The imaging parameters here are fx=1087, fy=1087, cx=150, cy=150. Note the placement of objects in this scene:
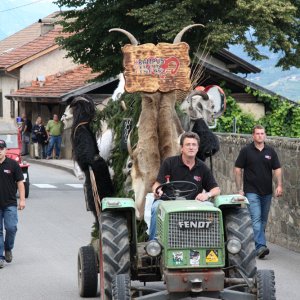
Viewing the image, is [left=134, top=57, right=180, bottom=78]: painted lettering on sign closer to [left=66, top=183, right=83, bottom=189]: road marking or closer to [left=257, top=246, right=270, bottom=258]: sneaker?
[left=257, top=246, right=270, bottom=258]: sneaker

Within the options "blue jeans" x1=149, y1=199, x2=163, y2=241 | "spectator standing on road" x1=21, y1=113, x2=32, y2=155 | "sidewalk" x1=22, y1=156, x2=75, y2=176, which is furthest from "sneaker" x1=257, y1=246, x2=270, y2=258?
"spectator standing on road" x1=21, y1=113, x2=32, y2=155

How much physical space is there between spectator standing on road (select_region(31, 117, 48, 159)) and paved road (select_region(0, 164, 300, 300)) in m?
19.8

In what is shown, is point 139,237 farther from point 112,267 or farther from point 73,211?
point 73,211

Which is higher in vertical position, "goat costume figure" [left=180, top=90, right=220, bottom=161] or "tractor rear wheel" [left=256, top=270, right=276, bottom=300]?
"goat costume figure" [left=180, top=90, right=220, bottom=161]

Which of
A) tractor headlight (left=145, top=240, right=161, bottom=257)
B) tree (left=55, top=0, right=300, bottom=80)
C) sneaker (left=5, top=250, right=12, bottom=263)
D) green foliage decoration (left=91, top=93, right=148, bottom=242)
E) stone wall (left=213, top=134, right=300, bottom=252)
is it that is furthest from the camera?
tree (left=55, top=0, right=300, bottom=80)

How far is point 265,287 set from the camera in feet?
29.9

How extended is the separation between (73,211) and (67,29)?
11.2 meters

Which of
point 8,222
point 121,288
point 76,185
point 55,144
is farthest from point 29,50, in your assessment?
point 121,288

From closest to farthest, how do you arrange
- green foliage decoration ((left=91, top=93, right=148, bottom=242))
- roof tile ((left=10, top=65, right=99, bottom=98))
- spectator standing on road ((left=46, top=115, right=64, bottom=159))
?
1. green foliage decoration ((left=91, top=93, right=148, bottom=242))
2. spectator standing on road ((left=46, top=115, right=64, bottom=159))
3. roof tile ((left=10, top=65, right=99, bottom=98))

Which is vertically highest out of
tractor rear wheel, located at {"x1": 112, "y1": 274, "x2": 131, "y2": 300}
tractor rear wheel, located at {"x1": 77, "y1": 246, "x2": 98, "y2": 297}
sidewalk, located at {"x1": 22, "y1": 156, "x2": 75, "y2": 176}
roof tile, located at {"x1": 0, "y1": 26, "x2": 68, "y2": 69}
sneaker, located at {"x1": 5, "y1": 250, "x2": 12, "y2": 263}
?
roof tile, located at {"x1": 0, "y1": 26, "x2": 68, "y2": 69}

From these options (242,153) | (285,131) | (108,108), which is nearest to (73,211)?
(242,153)

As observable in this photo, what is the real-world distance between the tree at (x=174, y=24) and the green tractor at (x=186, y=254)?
19.2 metres

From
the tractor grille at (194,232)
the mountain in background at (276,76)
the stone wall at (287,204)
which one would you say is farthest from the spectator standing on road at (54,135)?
the tractor grille at (194,232)

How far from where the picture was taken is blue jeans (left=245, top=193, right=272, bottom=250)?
1527cm
